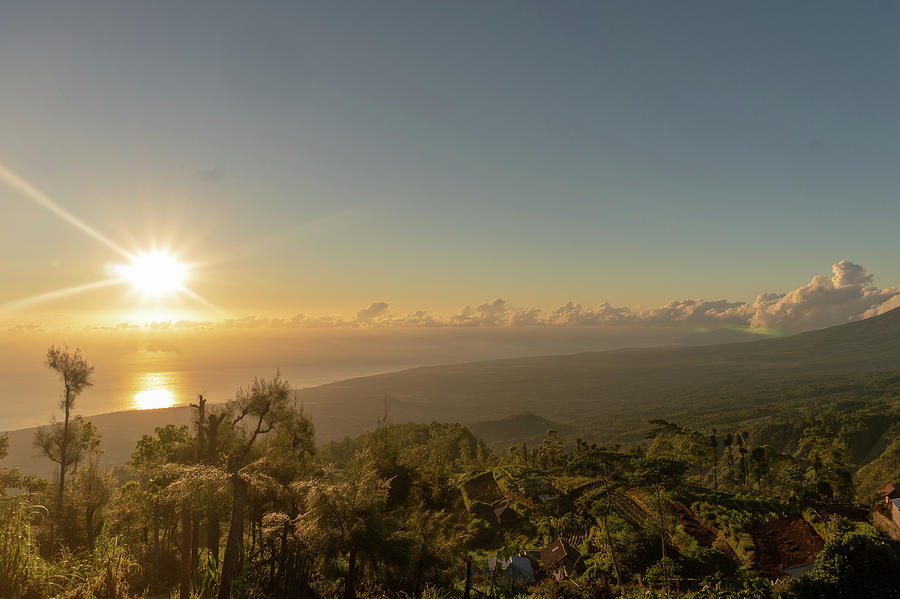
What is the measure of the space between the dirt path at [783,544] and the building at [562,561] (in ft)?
38.7

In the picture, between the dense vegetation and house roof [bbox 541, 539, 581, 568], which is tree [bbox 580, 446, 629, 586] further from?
house roof [bbox 541, 539, 581, 568]

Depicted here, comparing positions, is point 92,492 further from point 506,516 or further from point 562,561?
point 506,516

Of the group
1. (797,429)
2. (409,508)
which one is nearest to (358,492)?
(409,508)

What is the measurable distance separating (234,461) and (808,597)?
44.3 feet

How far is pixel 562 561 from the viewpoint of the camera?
106ft

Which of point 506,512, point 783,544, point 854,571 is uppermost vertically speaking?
point 854,571

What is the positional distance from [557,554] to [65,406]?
35779 millimetres

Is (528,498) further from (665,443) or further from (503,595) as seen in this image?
(503,595)

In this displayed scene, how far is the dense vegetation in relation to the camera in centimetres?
916

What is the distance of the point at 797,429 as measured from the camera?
15388 centimetres

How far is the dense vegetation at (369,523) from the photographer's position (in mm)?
9164

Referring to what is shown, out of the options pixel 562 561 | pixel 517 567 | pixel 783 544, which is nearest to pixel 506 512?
pixel 562 561

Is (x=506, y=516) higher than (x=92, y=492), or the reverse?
(x=92, y=492)

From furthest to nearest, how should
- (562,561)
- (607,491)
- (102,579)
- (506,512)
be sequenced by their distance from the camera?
(506,512) → (607,491) → (562,561) → (102,579)
